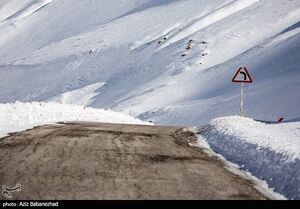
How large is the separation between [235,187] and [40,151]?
4154 mm

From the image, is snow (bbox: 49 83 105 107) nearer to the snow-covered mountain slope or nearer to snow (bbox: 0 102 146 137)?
the snow-covered mountain slope

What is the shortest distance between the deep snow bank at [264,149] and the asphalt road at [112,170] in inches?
20.0

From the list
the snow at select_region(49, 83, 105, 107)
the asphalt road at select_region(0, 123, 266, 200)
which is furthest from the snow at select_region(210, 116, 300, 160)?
the snow at select_region(49, 83, 105, 107)

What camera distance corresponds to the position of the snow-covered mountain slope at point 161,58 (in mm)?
31984

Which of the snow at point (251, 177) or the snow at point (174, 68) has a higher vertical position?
the snow at point (251, 177)

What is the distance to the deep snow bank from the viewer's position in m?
8.12

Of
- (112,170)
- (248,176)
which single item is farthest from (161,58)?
(112,170)

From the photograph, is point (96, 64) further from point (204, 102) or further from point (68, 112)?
point (68, 112)

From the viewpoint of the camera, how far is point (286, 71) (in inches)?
1276

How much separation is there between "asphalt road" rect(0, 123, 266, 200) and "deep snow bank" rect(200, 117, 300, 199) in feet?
1.67

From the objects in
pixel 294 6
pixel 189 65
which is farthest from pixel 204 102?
pixel 294 6

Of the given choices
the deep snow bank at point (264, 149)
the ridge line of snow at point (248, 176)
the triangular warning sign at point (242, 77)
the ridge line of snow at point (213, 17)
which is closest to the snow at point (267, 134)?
the deep snow bank at point (264, 149)

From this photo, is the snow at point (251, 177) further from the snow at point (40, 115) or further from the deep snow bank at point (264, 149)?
the snow at point (40, 115)

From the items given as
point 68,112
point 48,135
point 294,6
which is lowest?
point 294,6
